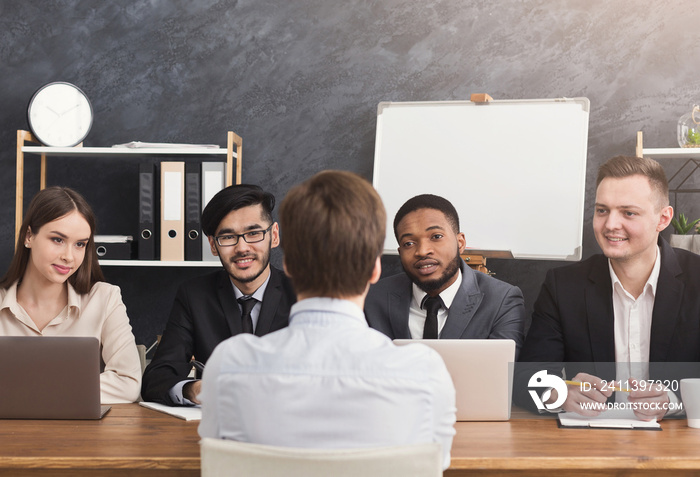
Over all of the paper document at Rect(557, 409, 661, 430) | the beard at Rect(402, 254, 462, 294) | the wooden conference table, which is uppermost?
the beard at Rect(402, 254, 462, 294)

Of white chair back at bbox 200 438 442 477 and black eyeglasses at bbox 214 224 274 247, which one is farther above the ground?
black eyeglasses at bbox 214 224 274 247

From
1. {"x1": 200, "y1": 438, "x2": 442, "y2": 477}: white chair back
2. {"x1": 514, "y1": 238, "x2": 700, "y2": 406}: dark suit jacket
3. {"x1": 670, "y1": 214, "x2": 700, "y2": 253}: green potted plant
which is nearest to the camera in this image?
{"x1": 200, "y1": 438, "x2": 442, "y2": 477}: white chair back

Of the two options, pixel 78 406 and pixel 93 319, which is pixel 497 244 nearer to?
pixel 93 319

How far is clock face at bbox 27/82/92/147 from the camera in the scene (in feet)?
10.6

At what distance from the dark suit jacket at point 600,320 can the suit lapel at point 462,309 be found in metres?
0.20

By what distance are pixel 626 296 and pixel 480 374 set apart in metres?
0.86

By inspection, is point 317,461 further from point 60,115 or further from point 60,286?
point 60,115

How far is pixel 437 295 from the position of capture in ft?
8.04

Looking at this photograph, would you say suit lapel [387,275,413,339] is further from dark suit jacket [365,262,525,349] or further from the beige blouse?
the beige blouse

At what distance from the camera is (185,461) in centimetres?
145

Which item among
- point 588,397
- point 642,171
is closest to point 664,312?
point 642,171

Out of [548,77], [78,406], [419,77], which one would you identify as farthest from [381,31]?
[78,406]

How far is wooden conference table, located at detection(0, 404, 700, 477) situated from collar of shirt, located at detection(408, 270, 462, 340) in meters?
0.72

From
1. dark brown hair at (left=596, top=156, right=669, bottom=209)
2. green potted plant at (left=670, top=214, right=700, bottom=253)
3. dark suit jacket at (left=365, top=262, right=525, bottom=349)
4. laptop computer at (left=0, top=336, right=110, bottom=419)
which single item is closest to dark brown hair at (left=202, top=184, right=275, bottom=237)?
dark suit jacket at (left=365, top=262, right=525, bottom=349)
